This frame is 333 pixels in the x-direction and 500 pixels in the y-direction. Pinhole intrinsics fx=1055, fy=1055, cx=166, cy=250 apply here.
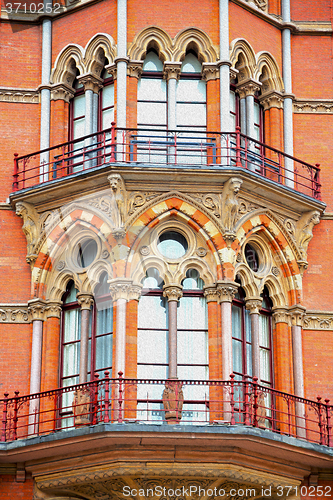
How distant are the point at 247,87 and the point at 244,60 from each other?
0.56 meters

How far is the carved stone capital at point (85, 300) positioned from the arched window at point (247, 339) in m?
2.70

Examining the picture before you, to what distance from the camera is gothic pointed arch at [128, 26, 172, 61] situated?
20.8 metres

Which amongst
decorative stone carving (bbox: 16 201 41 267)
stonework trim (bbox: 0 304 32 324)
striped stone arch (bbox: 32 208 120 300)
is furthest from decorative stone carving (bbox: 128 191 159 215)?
stonework trim (bbox: 0 304 32 324)

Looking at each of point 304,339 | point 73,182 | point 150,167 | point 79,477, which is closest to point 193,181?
point 150,167

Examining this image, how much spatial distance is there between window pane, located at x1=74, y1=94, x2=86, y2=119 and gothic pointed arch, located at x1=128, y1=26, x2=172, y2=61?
4.91 feet

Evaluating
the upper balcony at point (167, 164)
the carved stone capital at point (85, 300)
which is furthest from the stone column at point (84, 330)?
the upper balcony at point (167, 164)

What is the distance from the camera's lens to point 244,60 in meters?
21.4

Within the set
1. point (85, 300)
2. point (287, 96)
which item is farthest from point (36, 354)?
point (287, 96)

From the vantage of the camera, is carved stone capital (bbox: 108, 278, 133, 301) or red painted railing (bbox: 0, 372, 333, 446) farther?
carved stone capital (bbox: 108, 278, 133, 301)

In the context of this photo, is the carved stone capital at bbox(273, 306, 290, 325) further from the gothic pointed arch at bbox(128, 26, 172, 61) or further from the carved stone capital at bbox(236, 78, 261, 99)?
the gothic pointed arch at bbox(128, 26, 172, 61)

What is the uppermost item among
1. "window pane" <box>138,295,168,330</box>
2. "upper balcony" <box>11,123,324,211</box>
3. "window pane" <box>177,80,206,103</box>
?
"window pane" <box>177,80,206,103</box>

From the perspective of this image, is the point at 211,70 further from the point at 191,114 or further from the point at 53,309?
the point at 53,309

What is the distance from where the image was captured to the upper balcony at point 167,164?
19.5 m

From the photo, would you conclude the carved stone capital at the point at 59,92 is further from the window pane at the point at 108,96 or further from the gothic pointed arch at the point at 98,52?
the window pane at the point at 108,96
